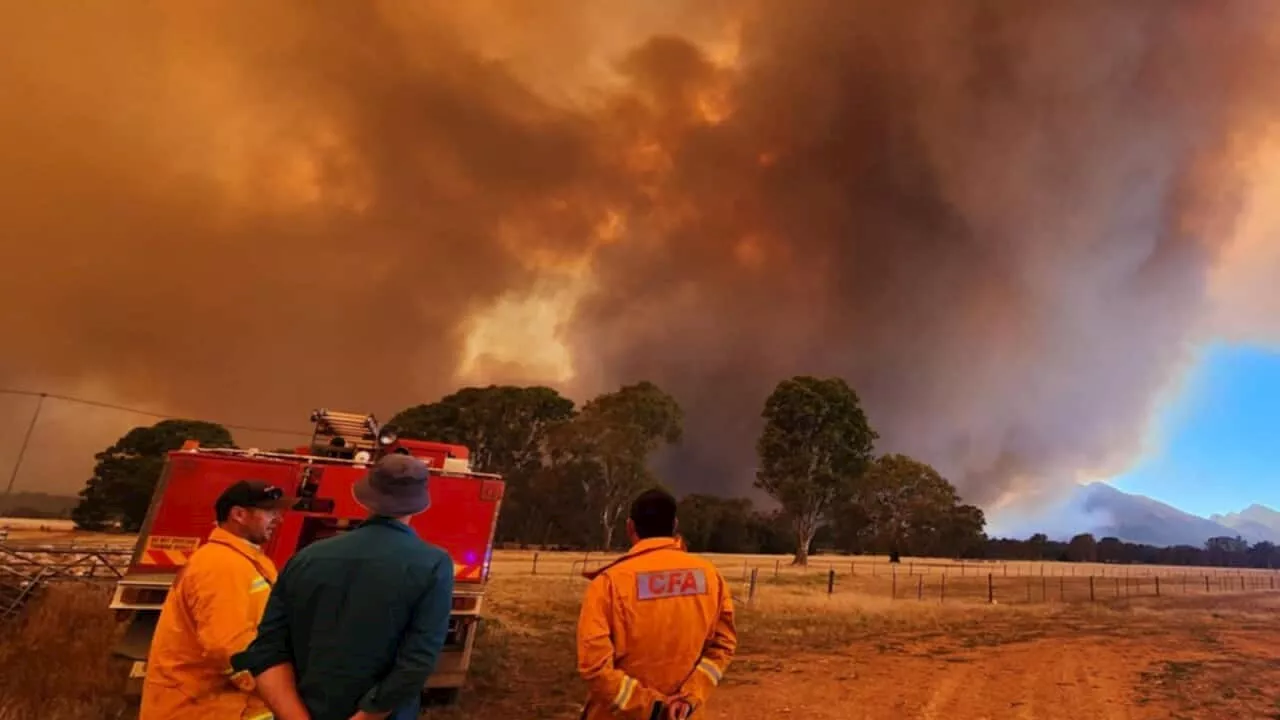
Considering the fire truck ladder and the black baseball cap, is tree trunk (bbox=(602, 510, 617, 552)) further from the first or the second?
the black baseball cap

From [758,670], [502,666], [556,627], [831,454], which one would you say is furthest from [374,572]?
[831,454]

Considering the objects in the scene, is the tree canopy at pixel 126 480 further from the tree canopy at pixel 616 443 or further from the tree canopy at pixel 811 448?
the tree canopy at pixel 811 448

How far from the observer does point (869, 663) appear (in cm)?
1143

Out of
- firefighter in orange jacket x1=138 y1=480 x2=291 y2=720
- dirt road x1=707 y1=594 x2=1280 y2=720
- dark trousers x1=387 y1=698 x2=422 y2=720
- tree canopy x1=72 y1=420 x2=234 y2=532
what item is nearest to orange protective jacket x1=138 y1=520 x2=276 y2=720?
firefighter in orange jacket x1=138 y1=480 x2=291 y2=720

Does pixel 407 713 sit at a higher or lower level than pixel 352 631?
lower

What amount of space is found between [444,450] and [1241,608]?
31.1 meters

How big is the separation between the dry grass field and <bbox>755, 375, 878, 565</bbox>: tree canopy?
2289 cm

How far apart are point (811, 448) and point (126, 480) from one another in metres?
47.4

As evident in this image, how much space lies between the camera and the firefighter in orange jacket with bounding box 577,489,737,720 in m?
3.05

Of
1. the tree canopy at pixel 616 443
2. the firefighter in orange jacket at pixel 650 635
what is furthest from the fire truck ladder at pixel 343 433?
the tree canopy at pixel 616 443

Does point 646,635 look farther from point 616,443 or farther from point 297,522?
point 616,443

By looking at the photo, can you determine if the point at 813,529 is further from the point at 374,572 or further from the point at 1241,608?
the point at 374,572

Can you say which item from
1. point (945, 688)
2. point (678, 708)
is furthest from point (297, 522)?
point (945, 688)

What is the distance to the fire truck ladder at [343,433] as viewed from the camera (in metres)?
9.81
